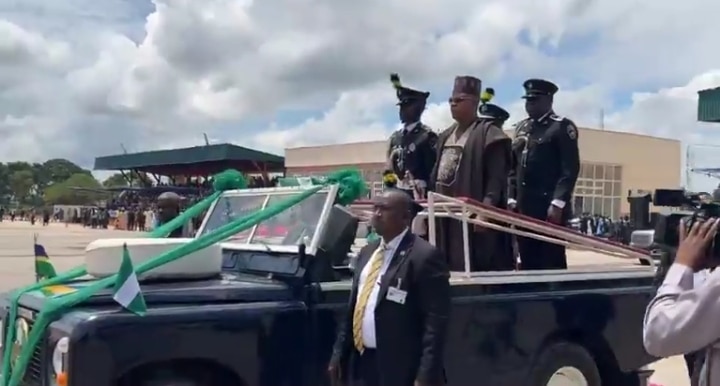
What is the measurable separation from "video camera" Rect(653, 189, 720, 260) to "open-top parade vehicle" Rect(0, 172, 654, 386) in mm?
2211

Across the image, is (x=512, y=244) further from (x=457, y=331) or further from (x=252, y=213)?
(x=252, y=213)

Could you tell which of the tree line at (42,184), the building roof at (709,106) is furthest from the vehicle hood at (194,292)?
the tree line at (42,184)

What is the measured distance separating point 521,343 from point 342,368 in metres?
1.56

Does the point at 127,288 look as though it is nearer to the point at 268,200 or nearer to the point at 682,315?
the point at 268,200

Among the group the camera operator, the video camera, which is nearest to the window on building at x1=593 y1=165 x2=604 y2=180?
the video camera

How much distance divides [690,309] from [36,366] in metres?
3.39

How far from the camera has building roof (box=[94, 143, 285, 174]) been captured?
46219mm

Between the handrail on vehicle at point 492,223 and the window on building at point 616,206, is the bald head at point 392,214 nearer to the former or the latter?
the handrail on vehicle at point 492,223

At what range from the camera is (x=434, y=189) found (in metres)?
6.96

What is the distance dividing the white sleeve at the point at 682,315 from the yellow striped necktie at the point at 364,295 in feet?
6.38

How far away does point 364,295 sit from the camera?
4.43m

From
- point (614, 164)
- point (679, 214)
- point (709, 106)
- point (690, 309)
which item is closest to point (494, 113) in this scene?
point (679, 214)

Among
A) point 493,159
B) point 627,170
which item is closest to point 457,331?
point 493,159

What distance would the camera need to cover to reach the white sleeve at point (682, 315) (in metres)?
2.52
